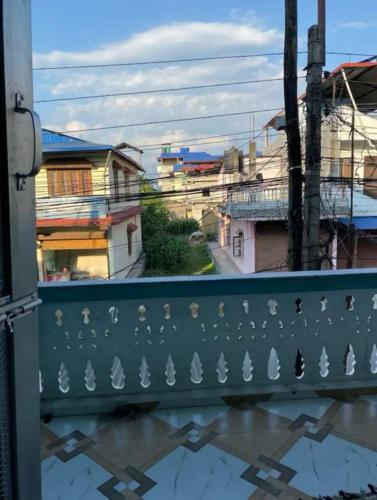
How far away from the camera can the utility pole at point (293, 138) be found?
3.73 m

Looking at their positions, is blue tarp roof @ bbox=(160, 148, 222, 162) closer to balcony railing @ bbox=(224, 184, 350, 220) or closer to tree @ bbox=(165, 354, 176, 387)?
balcony railing @ bbox=(224, 184, 350, 220)

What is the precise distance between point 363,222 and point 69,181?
672cm

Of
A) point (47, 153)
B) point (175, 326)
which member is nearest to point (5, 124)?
point (175, 326)

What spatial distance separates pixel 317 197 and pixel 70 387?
313 cm

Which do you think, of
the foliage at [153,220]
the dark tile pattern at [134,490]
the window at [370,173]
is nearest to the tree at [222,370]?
the dark tile pattern at [134,490]

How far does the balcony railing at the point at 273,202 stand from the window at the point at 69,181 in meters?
3.65

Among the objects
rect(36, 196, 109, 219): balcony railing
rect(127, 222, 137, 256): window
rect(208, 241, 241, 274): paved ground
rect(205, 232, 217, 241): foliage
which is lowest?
rect(208, 241, 241, 274): paved ground

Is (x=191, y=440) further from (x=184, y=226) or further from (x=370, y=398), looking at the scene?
(x=184, y=226)

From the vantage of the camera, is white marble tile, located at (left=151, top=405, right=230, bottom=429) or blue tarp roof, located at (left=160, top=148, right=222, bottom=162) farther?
blue tarp roof, located at (left=160, top=148, right=222, bottom=162)

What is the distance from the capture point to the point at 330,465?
55.6 inches

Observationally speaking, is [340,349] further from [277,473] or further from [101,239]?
[101,239]

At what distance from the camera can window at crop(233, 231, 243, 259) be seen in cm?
1122

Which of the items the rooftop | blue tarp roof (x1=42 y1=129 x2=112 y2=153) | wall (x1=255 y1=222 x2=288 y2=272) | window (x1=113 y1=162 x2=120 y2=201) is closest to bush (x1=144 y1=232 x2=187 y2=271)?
window (x1=113 y1=162 x2=120 y2=201)

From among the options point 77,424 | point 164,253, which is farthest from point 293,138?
point 164,253
